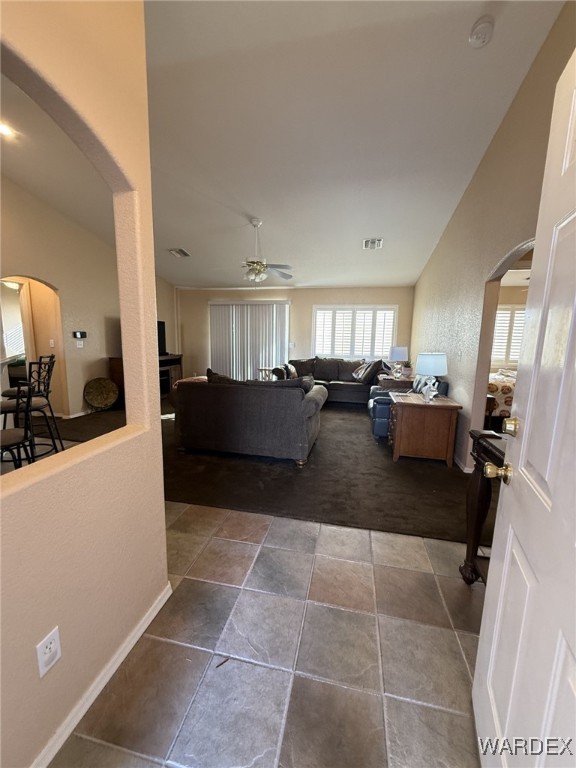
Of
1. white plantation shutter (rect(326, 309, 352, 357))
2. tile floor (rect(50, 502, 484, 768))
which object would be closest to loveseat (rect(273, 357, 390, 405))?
white plantation shutter (rect(326, 309, 352, 357))

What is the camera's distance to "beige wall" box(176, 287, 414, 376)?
7.04m

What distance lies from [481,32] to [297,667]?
3622 millimetres

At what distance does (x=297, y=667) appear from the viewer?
1.26m

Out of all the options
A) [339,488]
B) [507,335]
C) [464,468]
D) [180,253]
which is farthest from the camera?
[507,335]

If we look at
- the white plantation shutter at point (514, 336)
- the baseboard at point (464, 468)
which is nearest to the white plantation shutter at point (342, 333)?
the white plantation shutter at point (514, 336)

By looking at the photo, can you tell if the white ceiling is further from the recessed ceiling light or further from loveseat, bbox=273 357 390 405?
loveseat, bbox=273 357 390 405

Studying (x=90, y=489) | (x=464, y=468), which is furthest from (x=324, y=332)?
(x=90, y=489)

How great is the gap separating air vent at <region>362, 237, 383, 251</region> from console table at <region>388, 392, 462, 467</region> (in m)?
2.83

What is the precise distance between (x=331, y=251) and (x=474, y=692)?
548cm

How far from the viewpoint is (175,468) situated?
121 inches

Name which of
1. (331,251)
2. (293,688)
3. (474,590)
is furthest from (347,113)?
(293,688)

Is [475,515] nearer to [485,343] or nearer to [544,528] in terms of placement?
[544,528]

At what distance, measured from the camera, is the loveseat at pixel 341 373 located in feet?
20.3

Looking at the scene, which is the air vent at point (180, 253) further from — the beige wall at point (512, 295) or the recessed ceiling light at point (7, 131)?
the beige wall at point (512, 295)
